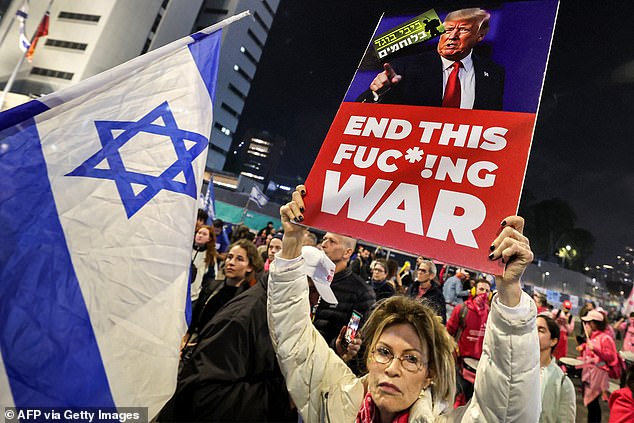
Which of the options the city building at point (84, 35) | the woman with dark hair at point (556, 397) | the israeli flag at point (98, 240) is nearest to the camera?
the israeli flag at point (98, 240)

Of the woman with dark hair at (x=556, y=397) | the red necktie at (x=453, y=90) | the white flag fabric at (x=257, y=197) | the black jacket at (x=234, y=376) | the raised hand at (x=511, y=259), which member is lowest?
the black jacket at (x=234, y=376)

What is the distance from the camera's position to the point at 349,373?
178cm

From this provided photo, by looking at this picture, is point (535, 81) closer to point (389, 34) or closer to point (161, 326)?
point (389, 34)

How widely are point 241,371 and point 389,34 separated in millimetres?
2131

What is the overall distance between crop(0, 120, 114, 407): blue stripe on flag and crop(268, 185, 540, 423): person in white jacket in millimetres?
857

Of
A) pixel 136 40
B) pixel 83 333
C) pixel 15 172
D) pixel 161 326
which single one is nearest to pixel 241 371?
pixel 161 326

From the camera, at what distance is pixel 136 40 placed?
136ft

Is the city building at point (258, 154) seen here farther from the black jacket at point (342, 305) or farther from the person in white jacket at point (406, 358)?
the person in white jacket at point (406, 358)

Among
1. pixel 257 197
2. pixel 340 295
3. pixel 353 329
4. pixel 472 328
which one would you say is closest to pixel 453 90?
pixel 353 329

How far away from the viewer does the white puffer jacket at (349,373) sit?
3.86 feet

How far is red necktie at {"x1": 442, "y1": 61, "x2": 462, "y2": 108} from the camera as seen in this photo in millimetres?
1632

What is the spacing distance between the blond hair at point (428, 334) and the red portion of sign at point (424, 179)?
1.52 feet

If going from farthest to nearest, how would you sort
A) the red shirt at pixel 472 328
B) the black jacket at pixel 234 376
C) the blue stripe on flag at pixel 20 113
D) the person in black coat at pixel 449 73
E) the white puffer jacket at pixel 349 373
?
1. the red shirt at pixel 472 328
2. the black jacket at pixel 234 376
3. the blue stripe on flag at pixel 20 113
4. the person in black coat at pixel 449 73
5. the white puffer jacket at pixel 349 373

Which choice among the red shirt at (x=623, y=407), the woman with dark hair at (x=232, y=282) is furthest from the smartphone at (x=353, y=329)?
the red shirt at (x=623, y=407)
